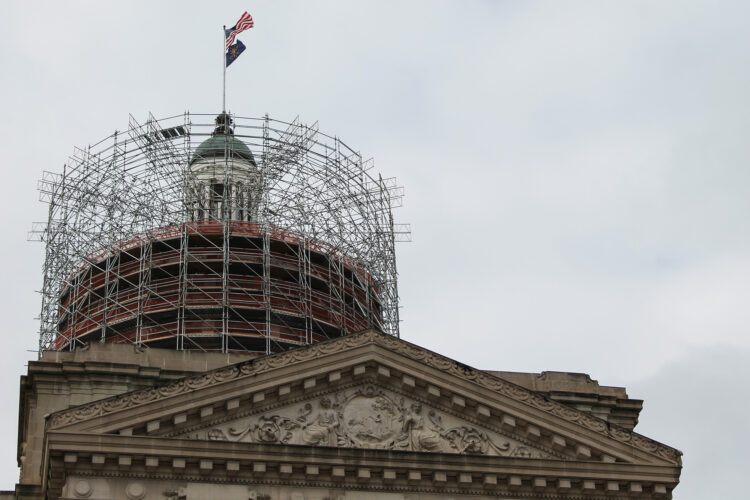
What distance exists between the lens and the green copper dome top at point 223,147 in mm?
76875

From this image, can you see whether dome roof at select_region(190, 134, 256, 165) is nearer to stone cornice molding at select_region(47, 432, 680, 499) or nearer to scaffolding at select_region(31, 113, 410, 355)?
scaffolding at select_region(31, 113, 410, 355)

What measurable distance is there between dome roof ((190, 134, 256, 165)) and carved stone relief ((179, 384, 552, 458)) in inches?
1144

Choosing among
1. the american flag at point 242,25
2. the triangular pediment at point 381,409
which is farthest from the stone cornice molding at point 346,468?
the american flag at point 242,25

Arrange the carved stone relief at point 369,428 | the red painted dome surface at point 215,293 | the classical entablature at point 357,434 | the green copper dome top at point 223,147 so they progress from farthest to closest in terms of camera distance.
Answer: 1. the green copper dome top at point 223,147
2. the red painted dome surface at point 215,293
3. the carved stone relief at point 369,428
4. the classical entablature at point 357,434

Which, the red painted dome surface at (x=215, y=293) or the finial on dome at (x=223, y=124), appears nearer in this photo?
the red painted dome surface at (x=215, y=293)

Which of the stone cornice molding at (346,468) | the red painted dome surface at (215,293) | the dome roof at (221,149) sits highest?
the dome roof at (221,149)

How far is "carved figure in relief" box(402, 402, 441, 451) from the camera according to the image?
48.8 m

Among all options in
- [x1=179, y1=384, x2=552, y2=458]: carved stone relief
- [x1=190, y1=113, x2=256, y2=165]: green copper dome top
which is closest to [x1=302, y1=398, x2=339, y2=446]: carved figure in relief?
[x1=179, y1=384, x2=552, y2=458]: carved stone relief

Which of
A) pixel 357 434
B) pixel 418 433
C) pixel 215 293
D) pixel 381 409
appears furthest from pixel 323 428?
pixel 215 293

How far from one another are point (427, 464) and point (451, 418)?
1.99 m

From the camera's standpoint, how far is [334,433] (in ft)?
159

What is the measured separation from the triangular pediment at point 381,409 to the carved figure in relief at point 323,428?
0.09 feet

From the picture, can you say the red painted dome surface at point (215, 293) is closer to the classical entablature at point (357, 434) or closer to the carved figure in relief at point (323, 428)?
the classical entablature at point (357, 434)

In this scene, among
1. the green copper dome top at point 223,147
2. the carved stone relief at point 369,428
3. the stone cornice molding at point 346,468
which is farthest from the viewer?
the green copper dome top at point 223,147
